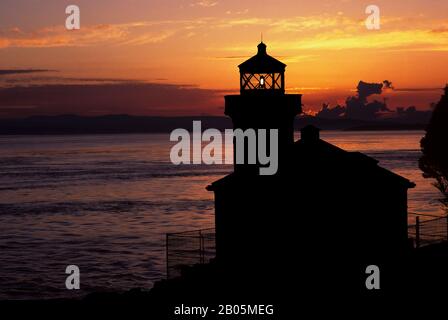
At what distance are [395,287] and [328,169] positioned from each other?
4631 mm

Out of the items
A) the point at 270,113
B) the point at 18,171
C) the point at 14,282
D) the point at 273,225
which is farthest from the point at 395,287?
the point at 18,171

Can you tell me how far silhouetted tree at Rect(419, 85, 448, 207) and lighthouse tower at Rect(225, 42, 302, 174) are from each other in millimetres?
18719

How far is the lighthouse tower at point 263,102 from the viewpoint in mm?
28250

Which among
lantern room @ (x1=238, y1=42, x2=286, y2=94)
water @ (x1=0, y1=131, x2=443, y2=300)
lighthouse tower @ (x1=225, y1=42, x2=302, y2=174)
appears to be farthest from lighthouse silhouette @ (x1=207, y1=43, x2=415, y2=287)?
water @ (x1=0, y1=131, x2=443, y2=300)

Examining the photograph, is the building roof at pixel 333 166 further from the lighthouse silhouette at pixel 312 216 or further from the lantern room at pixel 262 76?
the lantern room at pixel 262 76

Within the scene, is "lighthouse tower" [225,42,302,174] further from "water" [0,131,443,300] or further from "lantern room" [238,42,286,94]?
"water" [0,131,443,300]

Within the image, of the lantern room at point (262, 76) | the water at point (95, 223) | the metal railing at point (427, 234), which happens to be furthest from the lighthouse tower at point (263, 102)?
the water at point (95, 223)

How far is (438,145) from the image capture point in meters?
44.9

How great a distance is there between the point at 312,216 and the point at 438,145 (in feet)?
74.0

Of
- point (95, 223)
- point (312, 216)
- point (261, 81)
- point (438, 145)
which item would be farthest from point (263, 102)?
point (95, 223)

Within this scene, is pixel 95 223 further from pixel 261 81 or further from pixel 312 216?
pixel 312 216
